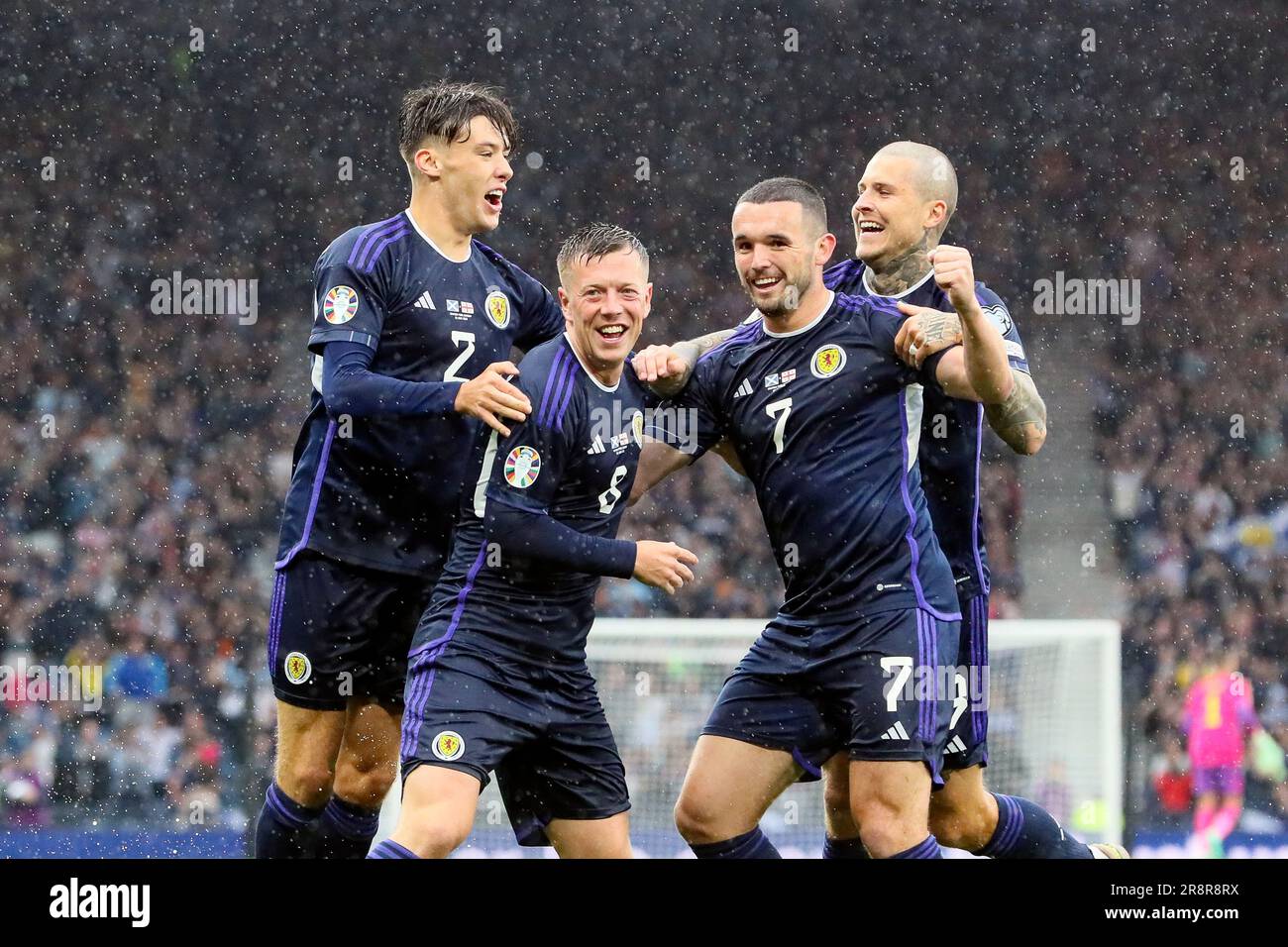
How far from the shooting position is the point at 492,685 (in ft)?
14.0

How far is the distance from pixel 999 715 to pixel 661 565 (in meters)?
5.66

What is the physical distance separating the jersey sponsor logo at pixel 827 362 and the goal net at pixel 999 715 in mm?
4729

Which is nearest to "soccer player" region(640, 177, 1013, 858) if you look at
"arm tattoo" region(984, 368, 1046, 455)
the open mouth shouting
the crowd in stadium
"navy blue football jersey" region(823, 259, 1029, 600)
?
"arm tattoo" region(984, 368, 1046, 455)

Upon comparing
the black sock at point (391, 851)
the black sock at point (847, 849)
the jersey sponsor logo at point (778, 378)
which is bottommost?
the black sock at point (847, 849)

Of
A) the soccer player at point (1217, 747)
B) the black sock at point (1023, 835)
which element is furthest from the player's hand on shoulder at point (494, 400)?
the soccer player at point (1217, 747)

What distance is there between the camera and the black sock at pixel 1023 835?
513cm

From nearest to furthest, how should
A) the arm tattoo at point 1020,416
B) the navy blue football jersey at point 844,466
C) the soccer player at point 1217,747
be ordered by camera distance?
the arm tattoo at point 1020,416 → the navy blue football jersey at point 844,466 → the soccer player at point 1217,747

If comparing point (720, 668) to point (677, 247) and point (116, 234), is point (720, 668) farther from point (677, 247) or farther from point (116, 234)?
point (116, 234)

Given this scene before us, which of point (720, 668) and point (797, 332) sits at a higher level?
point (797, 332)

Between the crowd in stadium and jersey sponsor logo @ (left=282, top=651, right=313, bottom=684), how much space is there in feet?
19.9

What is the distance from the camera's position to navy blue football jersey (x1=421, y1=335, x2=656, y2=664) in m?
4.27

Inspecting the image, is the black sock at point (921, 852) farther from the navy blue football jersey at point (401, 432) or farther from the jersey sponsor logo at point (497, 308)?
the jersey sponsor logo at point (497, 308)

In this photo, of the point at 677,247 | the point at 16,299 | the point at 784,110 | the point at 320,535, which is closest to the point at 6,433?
the point at 16,299

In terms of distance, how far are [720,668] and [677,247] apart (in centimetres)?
492
